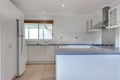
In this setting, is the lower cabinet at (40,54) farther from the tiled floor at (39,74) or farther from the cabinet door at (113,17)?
the cabinet door at (113,17)

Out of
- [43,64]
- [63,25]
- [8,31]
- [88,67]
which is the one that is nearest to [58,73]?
[88,67]

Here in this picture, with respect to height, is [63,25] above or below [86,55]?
above

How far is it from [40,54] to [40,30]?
133 centimetres

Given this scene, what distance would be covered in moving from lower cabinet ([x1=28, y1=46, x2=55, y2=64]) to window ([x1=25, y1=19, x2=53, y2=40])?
0.79 meters

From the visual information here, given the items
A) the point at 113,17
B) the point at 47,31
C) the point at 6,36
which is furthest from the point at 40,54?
the point at 113,17

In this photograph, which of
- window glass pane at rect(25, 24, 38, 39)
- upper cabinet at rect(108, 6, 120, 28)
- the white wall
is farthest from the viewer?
window glass pane at rect(25, 24, 38, 39)

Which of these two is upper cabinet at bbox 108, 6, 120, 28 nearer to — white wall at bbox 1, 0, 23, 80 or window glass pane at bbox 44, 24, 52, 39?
white wall at bbox 1, 0, 23, 80

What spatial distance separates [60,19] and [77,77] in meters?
4.70

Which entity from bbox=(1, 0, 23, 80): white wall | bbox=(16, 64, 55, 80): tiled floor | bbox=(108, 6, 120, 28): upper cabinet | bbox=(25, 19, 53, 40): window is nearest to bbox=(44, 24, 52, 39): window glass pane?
bbox=(25, 19, 53, 40): window

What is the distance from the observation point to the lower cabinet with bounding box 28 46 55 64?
679 cm

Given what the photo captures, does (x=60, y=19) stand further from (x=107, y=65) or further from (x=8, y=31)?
(x=107, y=65)

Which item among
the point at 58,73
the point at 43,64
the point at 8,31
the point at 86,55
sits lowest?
the point at 43,64

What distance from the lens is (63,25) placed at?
744 cm

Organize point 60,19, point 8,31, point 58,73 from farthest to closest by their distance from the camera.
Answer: point 60,19, point 8,31, point 58,73
